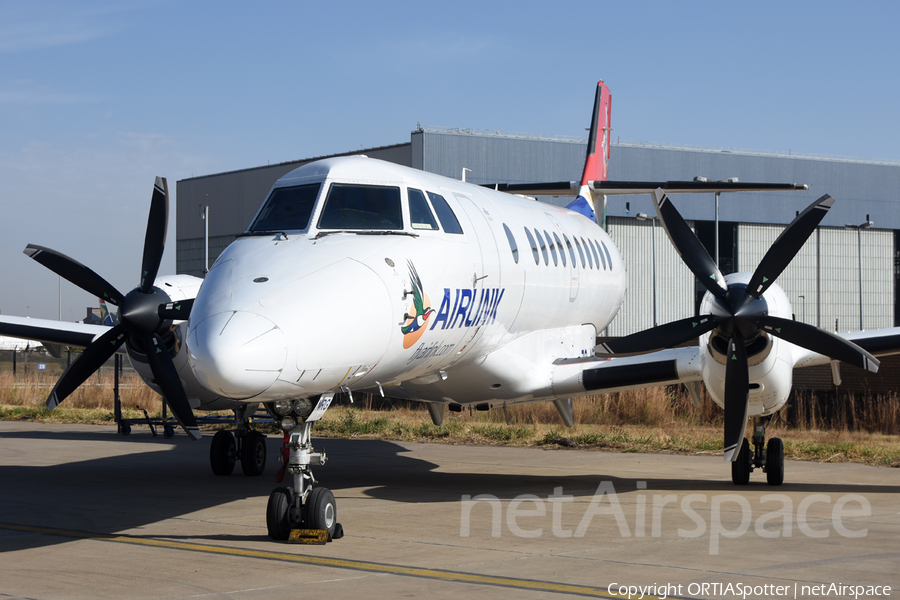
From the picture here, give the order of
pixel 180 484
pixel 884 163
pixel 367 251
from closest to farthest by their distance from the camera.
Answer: pixel 367 251, pixel 180 484, pixel 884 163

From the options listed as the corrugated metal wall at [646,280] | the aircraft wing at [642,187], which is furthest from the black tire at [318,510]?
the corrugated metal wall at [646,280]

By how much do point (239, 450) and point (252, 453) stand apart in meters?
0.23

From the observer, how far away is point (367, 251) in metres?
8.93

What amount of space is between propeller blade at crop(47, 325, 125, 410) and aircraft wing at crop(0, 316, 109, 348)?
92.6 inches

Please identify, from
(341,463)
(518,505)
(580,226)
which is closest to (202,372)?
(518,505)

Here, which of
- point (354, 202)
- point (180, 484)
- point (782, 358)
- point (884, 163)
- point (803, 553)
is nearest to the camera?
point (803, 553)

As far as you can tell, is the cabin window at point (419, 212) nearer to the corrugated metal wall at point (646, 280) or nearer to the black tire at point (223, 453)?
the black tire at point (223, 453)

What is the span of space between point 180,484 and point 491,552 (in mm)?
6923

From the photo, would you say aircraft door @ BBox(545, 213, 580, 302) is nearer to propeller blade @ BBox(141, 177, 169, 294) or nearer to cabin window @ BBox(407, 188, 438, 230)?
cabin window @ BBox(407, 188, 438, 230)

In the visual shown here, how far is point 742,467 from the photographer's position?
12961 mm

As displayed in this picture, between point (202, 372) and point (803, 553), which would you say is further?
point (803, 553)

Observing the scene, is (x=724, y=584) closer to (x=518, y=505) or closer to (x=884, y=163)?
(x=518, y=505)

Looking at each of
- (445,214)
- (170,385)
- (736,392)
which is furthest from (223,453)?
(736,392)

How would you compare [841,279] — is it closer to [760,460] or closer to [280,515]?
[760,460]
